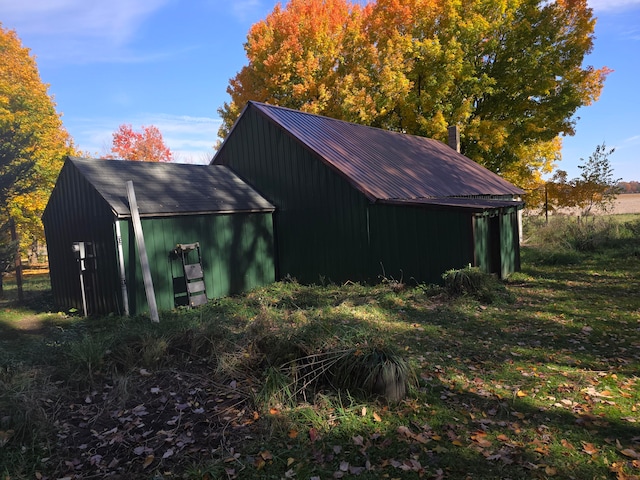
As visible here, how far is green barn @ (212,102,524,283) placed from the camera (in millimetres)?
10570

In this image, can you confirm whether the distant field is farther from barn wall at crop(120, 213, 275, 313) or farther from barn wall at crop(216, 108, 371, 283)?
barn wall at crop(120, 213, 275, 313)

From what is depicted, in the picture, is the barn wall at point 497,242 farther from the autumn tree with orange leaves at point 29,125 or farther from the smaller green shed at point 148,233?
the autumn tree with orange leaves at point 29,125

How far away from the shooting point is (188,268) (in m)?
10.5

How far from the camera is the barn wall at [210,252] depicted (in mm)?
9906

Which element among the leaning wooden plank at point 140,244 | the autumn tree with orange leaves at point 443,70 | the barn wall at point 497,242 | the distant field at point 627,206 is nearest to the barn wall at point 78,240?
the leaning wooden plank at point 140,244

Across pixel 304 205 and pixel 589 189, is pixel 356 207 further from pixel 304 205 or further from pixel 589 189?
pixel 589 189

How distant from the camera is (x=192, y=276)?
1054 centimetres

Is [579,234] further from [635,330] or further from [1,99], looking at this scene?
[1,99]

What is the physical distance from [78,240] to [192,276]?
318 centimetres

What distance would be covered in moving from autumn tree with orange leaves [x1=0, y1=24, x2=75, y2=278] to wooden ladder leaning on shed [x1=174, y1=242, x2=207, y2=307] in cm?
690

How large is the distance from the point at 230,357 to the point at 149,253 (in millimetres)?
5894

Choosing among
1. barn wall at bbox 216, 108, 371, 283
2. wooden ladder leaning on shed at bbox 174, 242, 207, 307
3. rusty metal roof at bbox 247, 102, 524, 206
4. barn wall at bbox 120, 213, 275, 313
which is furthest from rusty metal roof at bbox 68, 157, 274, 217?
rusty metal roof at bbox 247, 102, 524, 206

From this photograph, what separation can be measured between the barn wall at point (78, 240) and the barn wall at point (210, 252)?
51cm

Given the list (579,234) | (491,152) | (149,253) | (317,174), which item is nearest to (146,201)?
(149,253)
